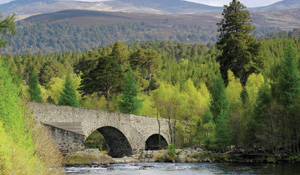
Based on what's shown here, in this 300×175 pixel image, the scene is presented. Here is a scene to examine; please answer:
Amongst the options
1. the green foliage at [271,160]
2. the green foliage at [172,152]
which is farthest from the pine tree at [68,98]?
the green foliage at [271,160]

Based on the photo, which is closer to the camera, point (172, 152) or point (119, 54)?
point (172, 152)

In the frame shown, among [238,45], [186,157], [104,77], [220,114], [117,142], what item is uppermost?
[238,45]

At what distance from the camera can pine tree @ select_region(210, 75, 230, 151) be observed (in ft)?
138

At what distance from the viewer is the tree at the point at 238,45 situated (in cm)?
5334

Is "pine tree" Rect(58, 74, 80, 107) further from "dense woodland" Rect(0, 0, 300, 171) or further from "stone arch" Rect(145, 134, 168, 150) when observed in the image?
"stone arch" Rect(145, 134, 168, 150)

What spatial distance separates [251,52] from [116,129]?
929 inches

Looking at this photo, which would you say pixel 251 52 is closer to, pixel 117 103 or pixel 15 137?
pixel 117 103

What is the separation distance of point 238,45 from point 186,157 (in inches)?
767

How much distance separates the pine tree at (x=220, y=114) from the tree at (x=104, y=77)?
1547 centimetres

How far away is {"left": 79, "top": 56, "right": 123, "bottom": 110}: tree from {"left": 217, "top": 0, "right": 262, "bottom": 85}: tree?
15.1m

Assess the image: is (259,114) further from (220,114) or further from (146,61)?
(146,61)

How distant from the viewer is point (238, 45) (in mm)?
53188

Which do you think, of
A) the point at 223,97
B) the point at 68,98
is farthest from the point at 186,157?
the point at 68,98

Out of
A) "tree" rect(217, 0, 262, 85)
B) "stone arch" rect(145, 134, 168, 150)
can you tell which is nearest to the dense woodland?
"tree" rect(217, 0, 262, 85)
